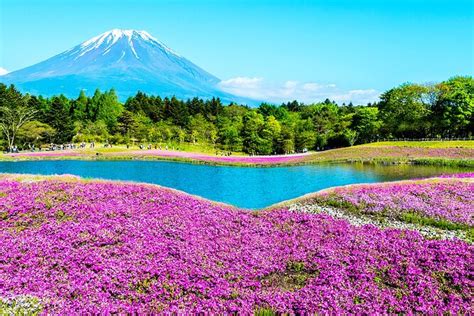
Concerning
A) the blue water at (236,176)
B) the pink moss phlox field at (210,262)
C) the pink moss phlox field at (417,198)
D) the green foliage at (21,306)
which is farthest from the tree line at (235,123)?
the green foliage at (21,306)

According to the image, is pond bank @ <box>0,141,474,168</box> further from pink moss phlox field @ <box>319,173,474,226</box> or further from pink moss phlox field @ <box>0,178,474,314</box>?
pink moss phlox field @ <box>0,178,474,314</box>

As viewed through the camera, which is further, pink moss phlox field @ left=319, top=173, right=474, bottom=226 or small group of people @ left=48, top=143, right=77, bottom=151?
small group of people @ left=48, top=143, right=77, bottom=151

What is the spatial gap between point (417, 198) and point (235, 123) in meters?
86.9

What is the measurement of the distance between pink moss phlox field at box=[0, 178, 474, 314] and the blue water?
13615 mm

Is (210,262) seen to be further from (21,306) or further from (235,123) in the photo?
(235,123)

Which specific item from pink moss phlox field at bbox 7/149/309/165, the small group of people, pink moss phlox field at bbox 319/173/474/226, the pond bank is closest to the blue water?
the pond bank

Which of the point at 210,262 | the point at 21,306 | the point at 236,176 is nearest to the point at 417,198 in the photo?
the point at 210,262

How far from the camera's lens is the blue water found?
3425cm

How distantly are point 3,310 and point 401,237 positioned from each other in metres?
13.9

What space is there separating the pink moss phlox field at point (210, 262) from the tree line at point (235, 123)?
7335 cm

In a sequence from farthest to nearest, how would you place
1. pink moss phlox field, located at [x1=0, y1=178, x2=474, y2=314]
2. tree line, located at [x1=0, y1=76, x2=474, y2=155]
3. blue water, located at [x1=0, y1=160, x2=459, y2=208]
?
tree line, located at [x1=0, y1=76, x2=474, y2=155] → blue water, located at [x1=0, y1=160, x2=459, y2=208] → pink moss phlox field, located at [x1=0, y1=178, x2=474, y2=314]

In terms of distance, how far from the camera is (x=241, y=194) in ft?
111

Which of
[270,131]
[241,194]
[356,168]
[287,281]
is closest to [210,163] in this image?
[356,168]

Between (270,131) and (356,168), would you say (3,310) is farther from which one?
(270,131)
